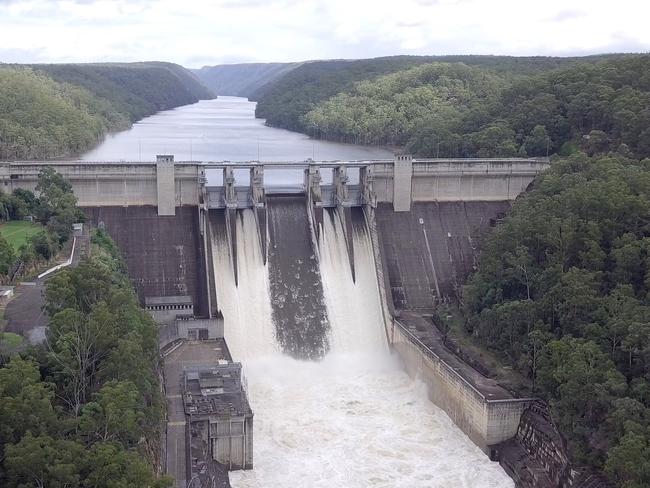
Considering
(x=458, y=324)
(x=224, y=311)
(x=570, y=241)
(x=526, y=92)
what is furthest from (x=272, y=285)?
(x=526, y=92)

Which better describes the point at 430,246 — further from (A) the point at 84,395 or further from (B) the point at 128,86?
(B) the point at 128,86

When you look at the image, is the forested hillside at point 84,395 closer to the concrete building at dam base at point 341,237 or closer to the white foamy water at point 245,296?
the concrete building at dam base at point 341,237

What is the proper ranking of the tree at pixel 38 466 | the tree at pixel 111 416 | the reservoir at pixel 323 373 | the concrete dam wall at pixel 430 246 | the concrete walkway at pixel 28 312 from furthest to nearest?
1. the concrete dam wall at pixel 430 246
2. the reservoir at pixel 323 373
3. the concrete walkway at pixel 28 312
4. the tree at pixel 111 416
5. the tree at pixel 38 466

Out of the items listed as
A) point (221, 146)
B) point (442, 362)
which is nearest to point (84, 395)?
point (442, 362)

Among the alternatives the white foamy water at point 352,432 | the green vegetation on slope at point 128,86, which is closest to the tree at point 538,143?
the white foamy water at point 352,432

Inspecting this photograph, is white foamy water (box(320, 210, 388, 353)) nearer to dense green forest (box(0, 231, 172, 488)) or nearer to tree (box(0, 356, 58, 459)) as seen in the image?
dense green forest (box(0, 231, 172, 488))
